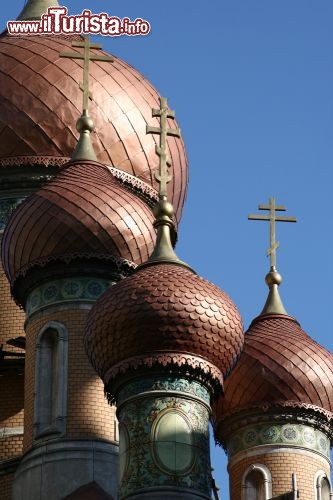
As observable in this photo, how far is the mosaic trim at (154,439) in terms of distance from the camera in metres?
18.6

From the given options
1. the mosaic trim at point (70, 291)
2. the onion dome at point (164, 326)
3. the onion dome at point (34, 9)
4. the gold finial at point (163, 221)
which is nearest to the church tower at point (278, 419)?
the mosaic trim at point (70, 291)

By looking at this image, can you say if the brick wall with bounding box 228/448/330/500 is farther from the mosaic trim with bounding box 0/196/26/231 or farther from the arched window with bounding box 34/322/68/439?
the mosaic trim with bounding box 0/196/26/231

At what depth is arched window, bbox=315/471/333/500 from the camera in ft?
74.2

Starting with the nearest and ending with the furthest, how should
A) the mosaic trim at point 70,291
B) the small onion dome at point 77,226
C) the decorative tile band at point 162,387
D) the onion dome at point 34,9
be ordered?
the decorative tile band at point 162,387 < the mosaic trim at point 70,291 < the small onion dome at point 77,226 < the onion dome at point 34,9

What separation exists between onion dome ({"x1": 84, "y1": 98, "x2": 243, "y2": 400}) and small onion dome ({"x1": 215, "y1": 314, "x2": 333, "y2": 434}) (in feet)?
9.63

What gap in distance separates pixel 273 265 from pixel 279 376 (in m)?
2.09

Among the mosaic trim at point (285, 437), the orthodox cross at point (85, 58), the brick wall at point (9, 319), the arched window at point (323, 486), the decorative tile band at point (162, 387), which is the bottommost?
the decorative tile band at point (162, 387)

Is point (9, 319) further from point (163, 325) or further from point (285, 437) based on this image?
point (163, 325)

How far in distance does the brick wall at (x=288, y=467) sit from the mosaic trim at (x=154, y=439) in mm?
3457

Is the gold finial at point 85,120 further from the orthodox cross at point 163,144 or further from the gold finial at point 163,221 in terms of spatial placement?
the gold finial at point 163,221

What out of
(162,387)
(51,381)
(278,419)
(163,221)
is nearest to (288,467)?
(278,419)

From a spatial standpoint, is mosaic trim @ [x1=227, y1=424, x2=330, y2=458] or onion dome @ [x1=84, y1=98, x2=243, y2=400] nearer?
onion dome @ [x1=84, y1=98, x2=243, y2=400]

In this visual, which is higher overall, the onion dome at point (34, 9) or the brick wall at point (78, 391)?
the onion dome at point (34, 9)

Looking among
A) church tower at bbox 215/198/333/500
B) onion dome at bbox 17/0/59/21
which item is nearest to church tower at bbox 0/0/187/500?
onion dome at bbox 17/0/59/21
